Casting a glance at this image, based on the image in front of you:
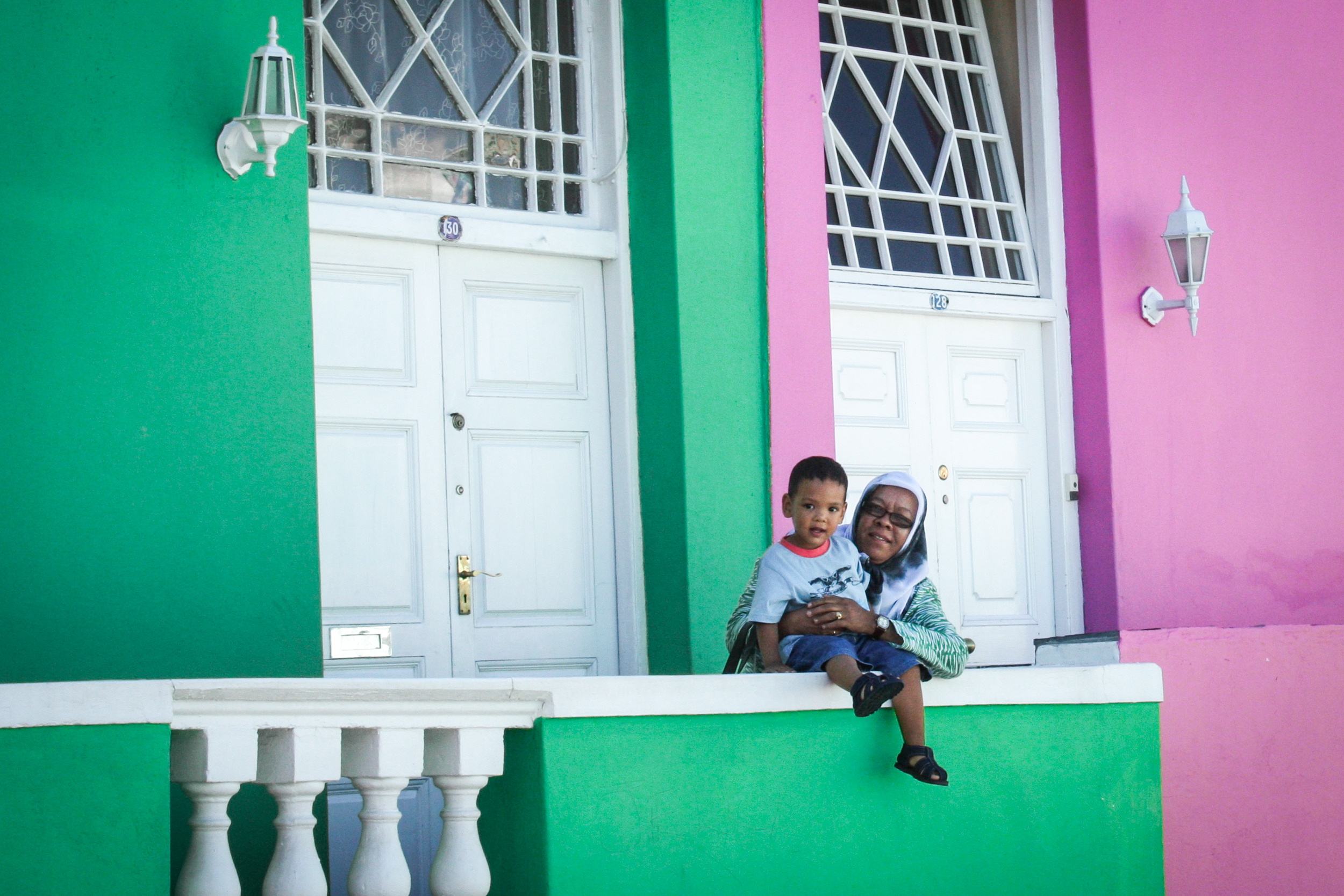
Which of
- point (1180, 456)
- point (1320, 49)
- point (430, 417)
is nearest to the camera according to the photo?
point (430, 417)

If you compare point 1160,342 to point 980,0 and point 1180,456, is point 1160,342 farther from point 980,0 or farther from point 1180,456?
point 980,0

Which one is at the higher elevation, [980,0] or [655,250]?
[980,0]

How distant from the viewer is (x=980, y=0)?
24.4 feet

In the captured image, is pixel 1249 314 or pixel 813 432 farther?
pixel 1249 314

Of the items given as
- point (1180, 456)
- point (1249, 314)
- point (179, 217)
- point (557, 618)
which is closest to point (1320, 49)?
point (1249, 314)

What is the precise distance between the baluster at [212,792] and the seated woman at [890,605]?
5.46 ft

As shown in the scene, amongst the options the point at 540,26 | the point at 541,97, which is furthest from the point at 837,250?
the point at 540,26

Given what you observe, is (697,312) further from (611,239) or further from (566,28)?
(566,28)

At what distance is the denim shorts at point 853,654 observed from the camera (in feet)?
14.5

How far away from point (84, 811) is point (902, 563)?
2.50m

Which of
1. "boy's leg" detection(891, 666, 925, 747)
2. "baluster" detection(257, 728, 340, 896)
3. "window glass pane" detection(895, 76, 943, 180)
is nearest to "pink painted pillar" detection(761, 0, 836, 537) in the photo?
"window glass pane" detection(895, 76, 943, 180)

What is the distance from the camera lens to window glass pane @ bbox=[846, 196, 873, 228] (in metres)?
6.97

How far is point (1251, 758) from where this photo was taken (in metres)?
6.68

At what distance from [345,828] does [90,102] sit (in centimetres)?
259
